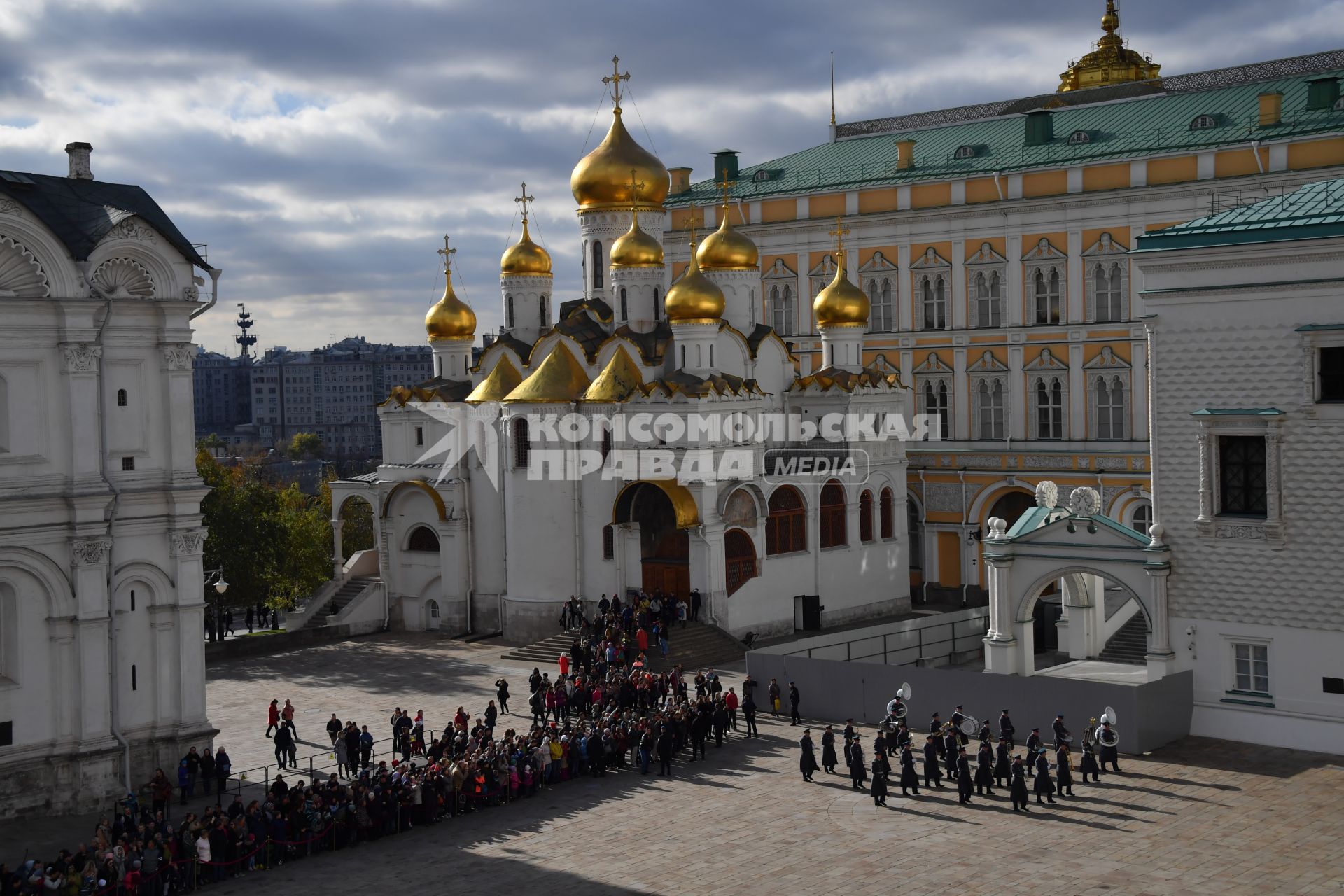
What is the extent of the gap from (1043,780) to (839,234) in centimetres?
2429

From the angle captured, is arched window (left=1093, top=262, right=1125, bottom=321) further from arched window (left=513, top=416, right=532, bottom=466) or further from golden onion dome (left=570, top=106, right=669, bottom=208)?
arched window (left=513, top=416, right=532, bottom=466)

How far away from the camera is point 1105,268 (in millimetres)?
42656

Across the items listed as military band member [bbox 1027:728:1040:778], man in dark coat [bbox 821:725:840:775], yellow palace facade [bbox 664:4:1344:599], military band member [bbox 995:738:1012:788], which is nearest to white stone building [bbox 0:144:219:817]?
man in dark coat [bbox 821:725:840:775]

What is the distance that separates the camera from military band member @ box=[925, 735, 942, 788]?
933 inches

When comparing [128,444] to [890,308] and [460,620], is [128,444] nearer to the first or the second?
[460,620]

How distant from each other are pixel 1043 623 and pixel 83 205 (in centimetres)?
2269

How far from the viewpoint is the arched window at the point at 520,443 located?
3853 cm

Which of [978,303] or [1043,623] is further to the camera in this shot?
[978,303]

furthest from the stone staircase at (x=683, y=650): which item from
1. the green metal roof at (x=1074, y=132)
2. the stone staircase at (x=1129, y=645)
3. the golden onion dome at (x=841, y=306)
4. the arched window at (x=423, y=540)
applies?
the green metal roof at (x=1074, y=132)

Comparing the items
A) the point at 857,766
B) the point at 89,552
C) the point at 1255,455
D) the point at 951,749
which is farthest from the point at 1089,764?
the point at 89,552

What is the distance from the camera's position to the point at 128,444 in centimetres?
2522

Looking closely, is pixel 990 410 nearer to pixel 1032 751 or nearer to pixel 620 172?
pixel 620 172

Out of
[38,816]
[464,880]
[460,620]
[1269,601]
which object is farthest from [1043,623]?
[38,816]

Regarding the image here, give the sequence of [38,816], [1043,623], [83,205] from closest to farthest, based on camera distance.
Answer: [38,816] → [83,205] → [1043,623]
